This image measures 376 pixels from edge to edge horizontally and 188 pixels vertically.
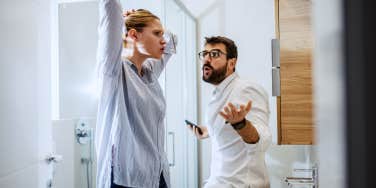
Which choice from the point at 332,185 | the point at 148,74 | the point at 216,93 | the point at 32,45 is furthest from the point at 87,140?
the point at 332,185

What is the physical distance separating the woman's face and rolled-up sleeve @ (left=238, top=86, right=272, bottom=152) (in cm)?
49

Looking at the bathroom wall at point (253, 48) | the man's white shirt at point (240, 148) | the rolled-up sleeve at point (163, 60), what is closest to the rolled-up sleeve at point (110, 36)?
the rolled-up sleeve at point (163, 60)

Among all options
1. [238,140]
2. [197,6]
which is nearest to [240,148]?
[238,140]

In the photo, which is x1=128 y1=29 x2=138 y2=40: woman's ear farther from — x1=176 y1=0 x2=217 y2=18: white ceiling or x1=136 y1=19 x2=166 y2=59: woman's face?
x1=176 y1=0 x2=217 y2=18: white ceiling

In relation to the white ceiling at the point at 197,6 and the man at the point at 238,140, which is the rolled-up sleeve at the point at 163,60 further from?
the white ceiling at the point at 197,6

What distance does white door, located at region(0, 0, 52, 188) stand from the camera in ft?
2.43

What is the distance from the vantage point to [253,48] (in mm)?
2355

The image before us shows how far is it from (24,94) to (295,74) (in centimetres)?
124

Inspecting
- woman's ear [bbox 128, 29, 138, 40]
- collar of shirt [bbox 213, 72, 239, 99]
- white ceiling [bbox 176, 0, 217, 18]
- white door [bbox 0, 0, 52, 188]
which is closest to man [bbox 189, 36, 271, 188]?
collar of shirt [bbox 213, 72, 239, 99]

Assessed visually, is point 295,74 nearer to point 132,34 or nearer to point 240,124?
point 240,124

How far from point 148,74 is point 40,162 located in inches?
22.7

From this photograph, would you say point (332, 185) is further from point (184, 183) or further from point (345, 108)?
point (184, 183)

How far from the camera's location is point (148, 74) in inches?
52.2

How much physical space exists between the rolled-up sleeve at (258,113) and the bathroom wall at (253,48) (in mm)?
830
